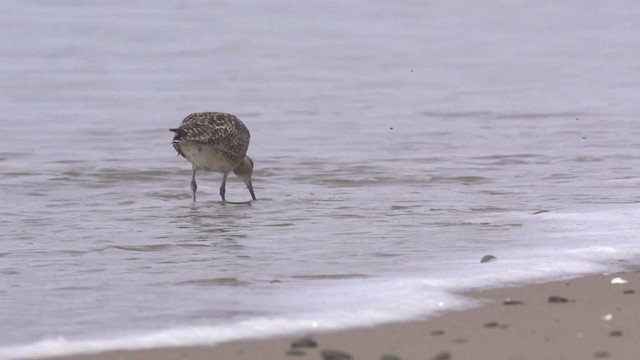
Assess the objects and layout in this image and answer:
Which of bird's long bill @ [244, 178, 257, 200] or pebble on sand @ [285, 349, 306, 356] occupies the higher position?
pebble on sand @ [285, 349, 306, 356]

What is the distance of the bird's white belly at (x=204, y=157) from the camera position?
12.1m

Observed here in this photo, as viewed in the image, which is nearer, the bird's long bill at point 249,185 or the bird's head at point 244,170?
the bird's long bill at point 249,185

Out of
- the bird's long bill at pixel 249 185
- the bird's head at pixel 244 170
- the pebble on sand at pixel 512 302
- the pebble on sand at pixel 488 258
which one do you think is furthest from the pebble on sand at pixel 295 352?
the bird's head at pixel 244 170

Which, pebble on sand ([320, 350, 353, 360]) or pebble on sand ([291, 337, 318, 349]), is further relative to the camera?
pebble on sand ([291, 337, 318, 349])

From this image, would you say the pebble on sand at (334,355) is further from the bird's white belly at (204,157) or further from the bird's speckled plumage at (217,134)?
the bird's white belly at (204,157)

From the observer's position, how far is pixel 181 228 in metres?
9.78

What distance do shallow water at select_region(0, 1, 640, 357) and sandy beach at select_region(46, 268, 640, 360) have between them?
18 cm

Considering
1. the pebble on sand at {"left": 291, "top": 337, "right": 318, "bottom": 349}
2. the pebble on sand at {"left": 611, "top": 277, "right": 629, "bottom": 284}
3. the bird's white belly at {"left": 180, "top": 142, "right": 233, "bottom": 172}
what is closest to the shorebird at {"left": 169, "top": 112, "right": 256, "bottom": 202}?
the bird's white belly at {"left": 180, "top": 142, "right": 233, "bottom": 172}

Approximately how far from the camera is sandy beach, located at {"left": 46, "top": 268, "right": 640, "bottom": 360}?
18.2 ft

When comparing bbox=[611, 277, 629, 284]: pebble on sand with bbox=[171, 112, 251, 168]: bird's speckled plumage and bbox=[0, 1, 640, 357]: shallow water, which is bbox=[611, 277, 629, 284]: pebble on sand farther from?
bbox=[171, 112, 251, 168]: bird's speckled plumage

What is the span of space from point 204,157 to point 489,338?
261 inches

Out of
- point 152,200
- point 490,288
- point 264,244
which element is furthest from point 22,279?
point 152,200

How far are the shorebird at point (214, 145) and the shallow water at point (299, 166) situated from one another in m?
0.23

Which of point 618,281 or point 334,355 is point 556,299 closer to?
point 618,281
